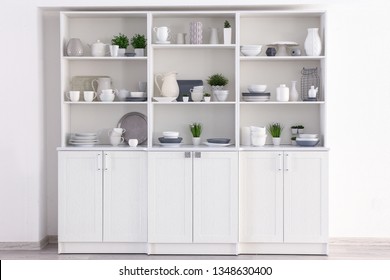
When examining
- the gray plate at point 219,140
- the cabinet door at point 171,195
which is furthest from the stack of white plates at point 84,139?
the gray plate at point 219,140

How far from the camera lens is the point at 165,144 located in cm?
609

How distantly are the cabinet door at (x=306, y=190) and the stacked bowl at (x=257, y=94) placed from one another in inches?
21.9

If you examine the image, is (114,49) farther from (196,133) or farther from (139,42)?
(196,133)

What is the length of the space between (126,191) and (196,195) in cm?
62

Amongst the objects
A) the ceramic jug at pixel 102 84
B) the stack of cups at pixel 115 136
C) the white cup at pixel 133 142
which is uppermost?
the ceramic jug at pixel 102 84

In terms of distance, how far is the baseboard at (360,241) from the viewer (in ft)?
20.9

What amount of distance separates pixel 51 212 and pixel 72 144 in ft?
2.42

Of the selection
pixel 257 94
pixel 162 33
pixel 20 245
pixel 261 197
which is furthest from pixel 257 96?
pixel 20 245

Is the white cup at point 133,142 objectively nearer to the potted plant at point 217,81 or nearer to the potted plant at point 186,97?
the potted plant at point 186,97

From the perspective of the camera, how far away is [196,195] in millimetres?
5938

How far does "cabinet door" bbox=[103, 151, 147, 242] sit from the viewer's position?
598 cm

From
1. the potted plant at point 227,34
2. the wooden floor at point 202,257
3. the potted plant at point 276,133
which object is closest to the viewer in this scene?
the wooden floor at point 202,257

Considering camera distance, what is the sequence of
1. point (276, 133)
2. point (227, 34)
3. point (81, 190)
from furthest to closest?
point (276, 133)
point (227, 34)
point (81, 190)

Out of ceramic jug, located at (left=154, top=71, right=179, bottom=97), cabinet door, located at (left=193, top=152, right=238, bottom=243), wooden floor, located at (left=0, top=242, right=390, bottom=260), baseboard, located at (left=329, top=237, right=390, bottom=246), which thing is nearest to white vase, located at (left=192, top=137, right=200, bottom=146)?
cabinet door, located at (left=193, top=152, right=238, bottom=243)
